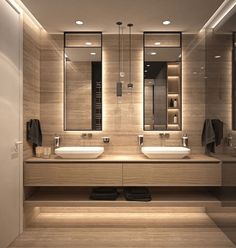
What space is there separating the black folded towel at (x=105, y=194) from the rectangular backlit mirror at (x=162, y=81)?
3.26 feet

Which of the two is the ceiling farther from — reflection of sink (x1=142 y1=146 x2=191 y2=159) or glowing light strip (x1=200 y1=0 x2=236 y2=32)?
reflection of sink (x1=142 y1=146 x2=191 y2=159)

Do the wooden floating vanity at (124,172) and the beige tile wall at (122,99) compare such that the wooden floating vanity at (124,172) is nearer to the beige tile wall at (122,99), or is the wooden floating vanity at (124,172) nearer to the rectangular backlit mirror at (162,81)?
the beige tile wall at (122,99)

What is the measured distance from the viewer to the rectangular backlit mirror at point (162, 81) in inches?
147

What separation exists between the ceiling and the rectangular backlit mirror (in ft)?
0.64

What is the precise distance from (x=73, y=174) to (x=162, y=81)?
1746mm

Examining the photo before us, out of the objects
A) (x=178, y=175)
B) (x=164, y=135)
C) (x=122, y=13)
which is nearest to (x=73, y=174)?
(x=178, y=175)

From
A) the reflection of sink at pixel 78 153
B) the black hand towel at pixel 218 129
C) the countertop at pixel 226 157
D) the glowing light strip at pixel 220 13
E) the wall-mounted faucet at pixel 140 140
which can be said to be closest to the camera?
the countertop at pixel 226 157

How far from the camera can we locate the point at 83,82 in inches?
149

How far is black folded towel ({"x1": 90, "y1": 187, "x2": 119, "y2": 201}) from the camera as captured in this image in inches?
130

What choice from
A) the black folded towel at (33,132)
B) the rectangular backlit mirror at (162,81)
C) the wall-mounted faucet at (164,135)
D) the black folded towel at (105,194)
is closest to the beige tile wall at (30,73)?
the black folded towel at (33,132)

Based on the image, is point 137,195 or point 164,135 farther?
point 164,135

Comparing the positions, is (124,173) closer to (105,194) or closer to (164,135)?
(105,194)

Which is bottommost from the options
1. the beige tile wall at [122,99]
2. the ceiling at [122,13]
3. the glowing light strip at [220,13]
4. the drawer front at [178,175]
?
the drawer front at [178,175]

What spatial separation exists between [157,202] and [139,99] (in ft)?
4.65
